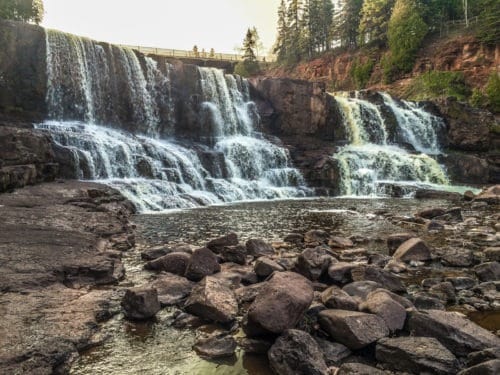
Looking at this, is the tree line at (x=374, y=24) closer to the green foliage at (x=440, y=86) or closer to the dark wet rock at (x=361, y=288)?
the green foliage at (x=440, y=86)

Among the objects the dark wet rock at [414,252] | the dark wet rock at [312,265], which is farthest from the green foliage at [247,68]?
the dark wet rock at [312,265]

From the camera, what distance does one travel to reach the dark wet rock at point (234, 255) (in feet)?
33.1

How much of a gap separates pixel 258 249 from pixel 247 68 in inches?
2456

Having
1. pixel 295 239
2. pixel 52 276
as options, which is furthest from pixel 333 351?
pixel 295 239

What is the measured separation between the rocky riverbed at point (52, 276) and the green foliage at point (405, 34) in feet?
166

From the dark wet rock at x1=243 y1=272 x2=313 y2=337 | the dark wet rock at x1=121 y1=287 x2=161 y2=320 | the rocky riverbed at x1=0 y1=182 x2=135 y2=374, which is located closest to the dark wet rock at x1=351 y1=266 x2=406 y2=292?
the dark wet rock at x1=243 y1=272 x2=313 y2=337

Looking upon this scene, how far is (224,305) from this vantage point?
264 inches

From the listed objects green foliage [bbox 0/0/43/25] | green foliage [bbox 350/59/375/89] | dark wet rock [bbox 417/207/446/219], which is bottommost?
dark wet rock [bbox 417/207/446/219]

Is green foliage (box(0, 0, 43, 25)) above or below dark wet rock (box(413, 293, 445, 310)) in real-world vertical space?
above

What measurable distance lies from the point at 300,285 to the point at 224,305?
4.41ft

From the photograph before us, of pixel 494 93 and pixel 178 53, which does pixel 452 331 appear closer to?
pixel 494 93

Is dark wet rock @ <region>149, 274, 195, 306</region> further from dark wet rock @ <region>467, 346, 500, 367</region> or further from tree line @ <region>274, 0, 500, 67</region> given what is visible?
tree line @ <region>274, 0, 500, 67</region>

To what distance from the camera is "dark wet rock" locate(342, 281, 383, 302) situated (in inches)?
298

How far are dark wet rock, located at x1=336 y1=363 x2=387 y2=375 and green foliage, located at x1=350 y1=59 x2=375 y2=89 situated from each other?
5945cm
